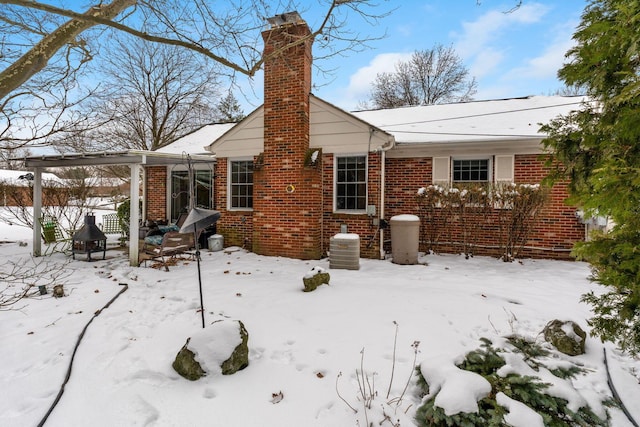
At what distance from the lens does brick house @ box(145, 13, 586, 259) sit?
309 inches

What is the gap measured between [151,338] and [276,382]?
5.97 ft

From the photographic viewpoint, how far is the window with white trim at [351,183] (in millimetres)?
8336

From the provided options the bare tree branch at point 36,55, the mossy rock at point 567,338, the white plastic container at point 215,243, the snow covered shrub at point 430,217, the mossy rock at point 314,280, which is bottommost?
the mossy rock at point 567,338

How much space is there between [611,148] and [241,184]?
330 inches

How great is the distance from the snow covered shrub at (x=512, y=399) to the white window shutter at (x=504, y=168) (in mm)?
5883

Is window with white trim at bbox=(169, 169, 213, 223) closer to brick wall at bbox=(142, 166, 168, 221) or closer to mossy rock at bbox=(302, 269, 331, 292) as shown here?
brick wall at bbox=(142, 166, 168, 221)

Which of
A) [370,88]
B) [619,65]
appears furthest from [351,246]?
[370,88]

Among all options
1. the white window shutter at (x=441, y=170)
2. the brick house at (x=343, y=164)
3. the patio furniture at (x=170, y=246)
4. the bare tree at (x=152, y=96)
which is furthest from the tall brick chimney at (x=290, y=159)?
the bare tree at (x=152, y=96)

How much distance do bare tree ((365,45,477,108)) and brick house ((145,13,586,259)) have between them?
51.9 feet

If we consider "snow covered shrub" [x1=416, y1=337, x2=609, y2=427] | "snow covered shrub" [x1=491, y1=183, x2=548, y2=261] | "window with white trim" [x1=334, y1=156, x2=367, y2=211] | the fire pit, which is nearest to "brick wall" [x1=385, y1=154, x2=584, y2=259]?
"snow covered shrub" [x1=491, y1=183, x2=548, y2=261]

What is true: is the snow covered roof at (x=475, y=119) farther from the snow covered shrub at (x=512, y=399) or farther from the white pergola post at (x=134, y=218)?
the white pergola post at (x=134, y=218)

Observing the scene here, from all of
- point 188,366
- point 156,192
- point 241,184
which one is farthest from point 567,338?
point 156,192

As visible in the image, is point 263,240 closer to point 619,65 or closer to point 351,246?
point 351,246

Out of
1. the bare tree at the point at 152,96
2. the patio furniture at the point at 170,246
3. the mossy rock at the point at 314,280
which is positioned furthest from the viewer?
the bare tree at the point at 152,96
